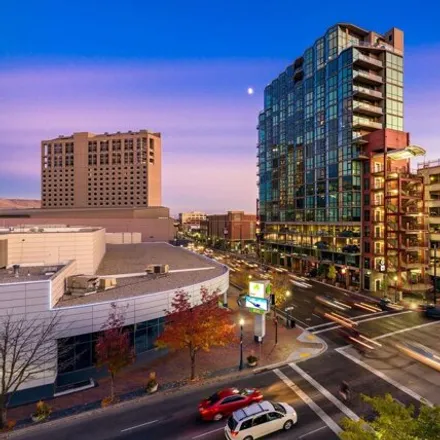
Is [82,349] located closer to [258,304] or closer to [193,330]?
[193,330]

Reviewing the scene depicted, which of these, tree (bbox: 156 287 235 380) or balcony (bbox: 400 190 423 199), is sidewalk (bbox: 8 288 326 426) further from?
balcony (bbox: 400 190 423 199)

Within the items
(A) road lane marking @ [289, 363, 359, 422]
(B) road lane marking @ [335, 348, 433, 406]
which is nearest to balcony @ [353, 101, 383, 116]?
(B) road lane marking @ [335, 348, 433, 406]

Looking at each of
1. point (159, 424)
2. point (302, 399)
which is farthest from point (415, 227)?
point (159, 424)

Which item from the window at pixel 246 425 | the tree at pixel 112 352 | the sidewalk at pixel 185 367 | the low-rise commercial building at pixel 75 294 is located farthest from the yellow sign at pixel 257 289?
A: the window at pixel 246 425

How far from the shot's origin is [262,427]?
16.1 metres

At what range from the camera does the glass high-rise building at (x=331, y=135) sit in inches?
2370

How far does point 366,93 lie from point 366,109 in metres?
3.05

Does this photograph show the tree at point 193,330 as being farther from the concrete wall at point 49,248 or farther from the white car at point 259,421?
the concrete wall at point 49,248

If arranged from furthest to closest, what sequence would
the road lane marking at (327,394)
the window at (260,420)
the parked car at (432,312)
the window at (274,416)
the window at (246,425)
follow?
the parked car at (432,312), the road lane marking at (327,394), the window at (274,416), the window at (260,420), the window at (246,425)

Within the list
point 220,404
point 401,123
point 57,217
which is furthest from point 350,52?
point 57,217

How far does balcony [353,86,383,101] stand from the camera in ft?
196

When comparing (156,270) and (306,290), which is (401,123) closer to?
(306,290)

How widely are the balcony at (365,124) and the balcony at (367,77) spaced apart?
748 cm

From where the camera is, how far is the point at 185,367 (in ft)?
80.9
